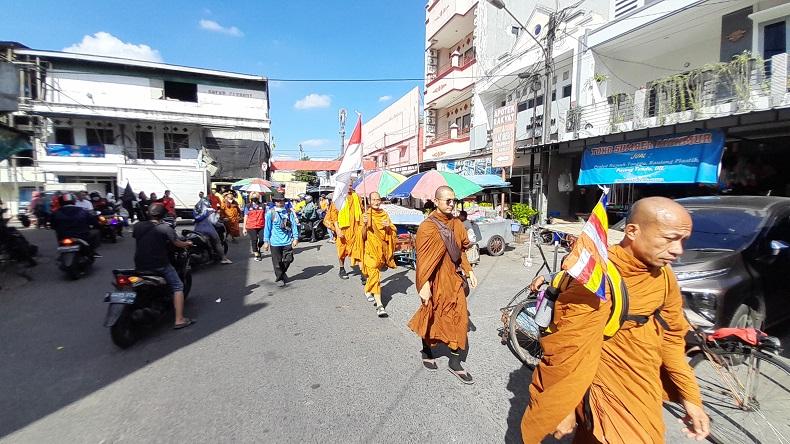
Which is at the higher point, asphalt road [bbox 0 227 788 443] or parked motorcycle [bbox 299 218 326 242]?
parked motorcycle [bbox 299 218 326 242]

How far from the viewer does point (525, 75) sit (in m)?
13.0

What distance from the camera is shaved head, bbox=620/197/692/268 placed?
1418mm

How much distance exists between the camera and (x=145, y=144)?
69.8ft

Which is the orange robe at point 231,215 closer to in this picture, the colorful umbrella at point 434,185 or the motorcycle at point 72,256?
the motorcycle at point 72,256

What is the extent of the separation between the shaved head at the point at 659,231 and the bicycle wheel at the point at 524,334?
7.10 ft

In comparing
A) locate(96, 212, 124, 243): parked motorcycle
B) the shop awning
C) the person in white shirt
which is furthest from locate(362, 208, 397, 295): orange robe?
the person in white shirt

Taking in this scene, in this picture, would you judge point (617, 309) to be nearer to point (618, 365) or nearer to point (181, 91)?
point (618, 365)

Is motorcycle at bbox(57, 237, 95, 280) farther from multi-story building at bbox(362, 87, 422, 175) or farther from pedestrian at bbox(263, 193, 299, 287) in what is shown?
multi-story building at bbox(362, 87, 422, 175)

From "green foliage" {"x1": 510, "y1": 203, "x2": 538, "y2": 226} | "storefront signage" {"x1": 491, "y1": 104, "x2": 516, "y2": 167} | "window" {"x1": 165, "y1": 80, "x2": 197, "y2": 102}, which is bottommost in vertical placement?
"green foliage" {"x1": 510, "y1": 203, "x2": 538, "y2": 226}

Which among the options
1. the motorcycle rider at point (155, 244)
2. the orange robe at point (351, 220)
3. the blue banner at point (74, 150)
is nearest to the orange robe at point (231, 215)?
the orange robe at point (351, 220)

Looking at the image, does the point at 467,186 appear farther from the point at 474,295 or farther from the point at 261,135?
the point at 261,135

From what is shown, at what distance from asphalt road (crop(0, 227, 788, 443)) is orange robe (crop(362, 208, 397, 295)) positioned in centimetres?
46

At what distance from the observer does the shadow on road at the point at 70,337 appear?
10.0ft

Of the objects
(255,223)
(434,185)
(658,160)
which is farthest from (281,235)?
(658,160)
